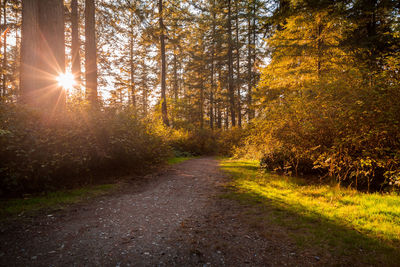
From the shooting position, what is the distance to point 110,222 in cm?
348

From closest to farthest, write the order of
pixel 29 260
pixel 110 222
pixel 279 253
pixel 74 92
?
1. pixel 29 260
2. pixel 279 253
3. pixel 110 222
4. pixel 74 92

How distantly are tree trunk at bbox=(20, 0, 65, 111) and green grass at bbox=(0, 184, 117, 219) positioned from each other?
323cm

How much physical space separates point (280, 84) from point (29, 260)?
10658mm

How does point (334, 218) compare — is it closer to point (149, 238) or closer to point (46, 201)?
point (149, 238)

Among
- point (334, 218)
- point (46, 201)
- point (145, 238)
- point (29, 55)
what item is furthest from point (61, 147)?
point (334, 218)

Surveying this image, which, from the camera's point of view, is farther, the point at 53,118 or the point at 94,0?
the point at 94,0

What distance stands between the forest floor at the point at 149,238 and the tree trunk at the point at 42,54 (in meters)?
4.54

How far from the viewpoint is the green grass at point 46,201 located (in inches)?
143

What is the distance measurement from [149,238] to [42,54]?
7707mm

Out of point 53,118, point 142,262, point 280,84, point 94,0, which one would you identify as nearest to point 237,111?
point 280,84

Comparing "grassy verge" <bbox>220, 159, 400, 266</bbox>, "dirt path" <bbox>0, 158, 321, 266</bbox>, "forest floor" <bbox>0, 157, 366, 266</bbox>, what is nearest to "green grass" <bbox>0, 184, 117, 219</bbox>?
"forest floor" <bbox>0, 157, 366, 266</bbox>

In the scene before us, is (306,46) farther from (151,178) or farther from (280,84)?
(151,178)

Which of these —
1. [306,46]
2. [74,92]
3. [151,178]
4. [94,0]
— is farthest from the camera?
[94,0]

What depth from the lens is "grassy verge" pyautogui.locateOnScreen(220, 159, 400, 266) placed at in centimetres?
260
